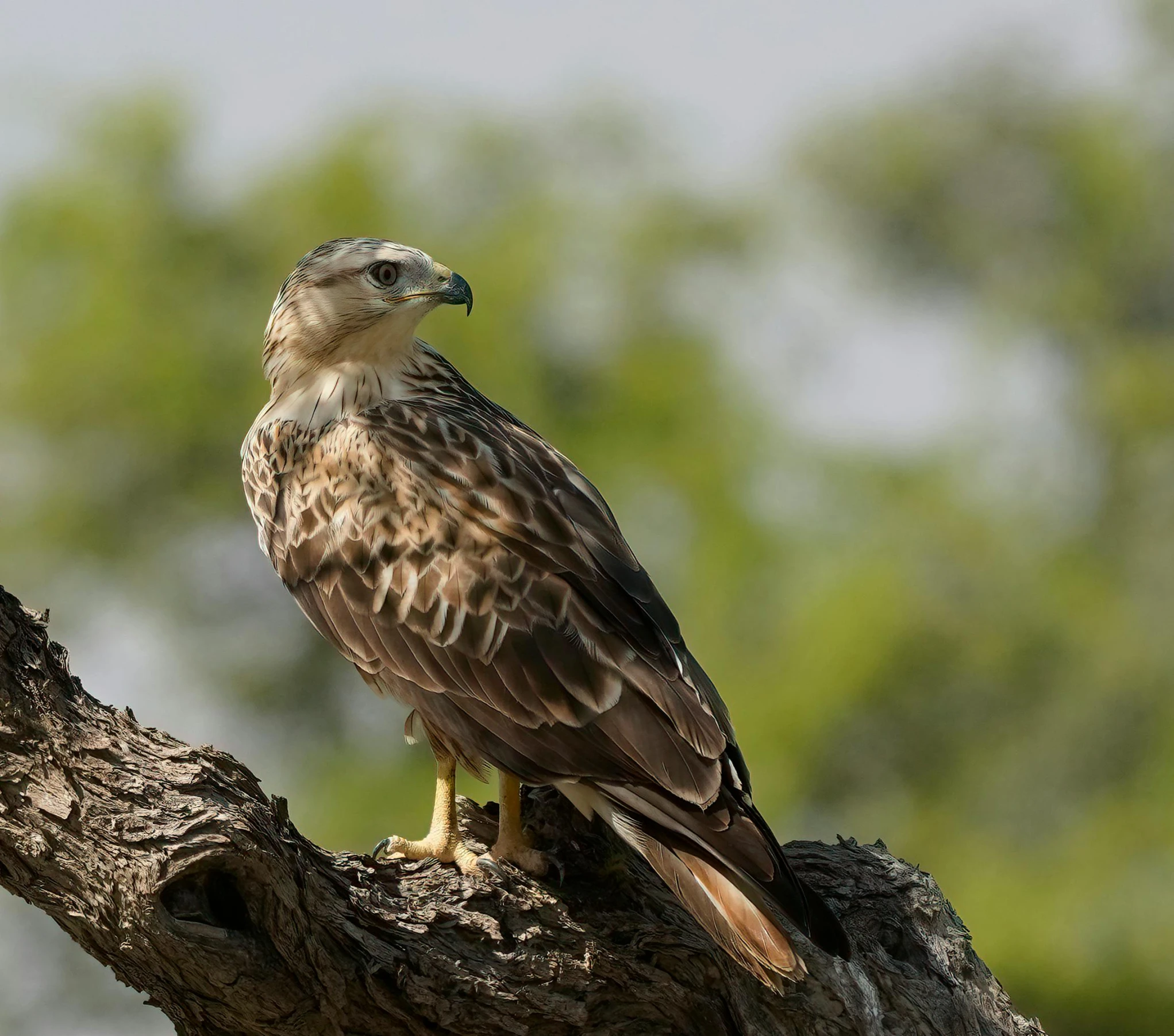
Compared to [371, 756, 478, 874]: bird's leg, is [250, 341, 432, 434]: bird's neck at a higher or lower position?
higher

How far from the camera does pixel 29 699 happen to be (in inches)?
138

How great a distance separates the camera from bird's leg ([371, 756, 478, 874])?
177 inches

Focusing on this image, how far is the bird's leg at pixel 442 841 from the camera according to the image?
14.7 ft

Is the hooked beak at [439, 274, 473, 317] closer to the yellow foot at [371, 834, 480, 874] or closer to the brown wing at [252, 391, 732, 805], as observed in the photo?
the brown wing at [252, 391, 732, 805]

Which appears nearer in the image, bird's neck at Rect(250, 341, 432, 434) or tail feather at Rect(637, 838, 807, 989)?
tail feather at Rect(637, 838, 807, 989)

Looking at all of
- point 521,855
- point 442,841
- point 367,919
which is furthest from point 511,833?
point 367,919

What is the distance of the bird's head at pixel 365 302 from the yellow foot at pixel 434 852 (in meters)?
1.71

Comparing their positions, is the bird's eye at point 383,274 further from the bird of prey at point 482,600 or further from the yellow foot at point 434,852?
the yellow foot at point 434,852

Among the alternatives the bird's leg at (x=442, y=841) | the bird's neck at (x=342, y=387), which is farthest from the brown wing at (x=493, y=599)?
the bird's leg at (x=442, y=841)

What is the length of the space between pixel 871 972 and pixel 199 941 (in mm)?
2084

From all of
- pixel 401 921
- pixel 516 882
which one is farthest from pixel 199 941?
pixel 516 882

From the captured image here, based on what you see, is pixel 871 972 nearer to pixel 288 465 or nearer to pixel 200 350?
pixel 288 465

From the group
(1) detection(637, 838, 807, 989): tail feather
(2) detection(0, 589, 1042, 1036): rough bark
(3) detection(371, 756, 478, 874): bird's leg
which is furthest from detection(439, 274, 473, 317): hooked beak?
(1) detection(637, 838, 807, 989): tail feather

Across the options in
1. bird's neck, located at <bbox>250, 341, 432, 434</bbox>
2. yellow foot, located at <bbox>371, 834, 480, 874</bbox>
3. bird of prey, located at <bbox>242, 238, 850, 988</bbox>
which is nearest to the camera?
bird of prey, located at <bbox>242, 238, 850, 988</bbox>
